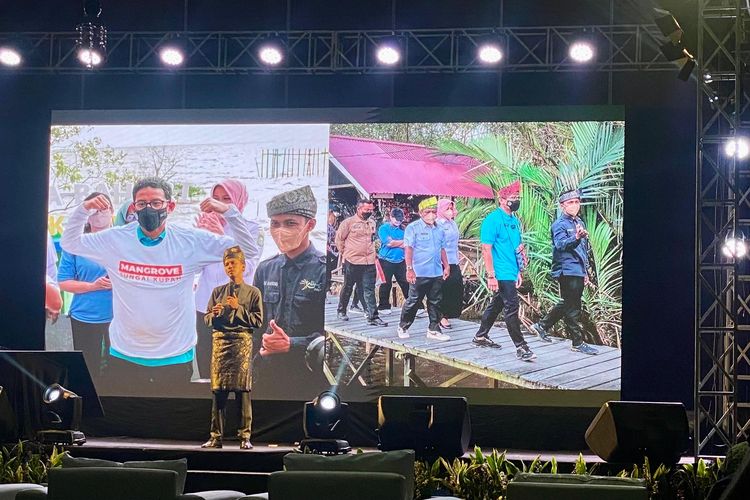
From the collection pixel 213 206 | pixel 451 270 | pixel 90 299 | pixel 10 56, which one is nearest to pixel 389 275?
pixel 451 270

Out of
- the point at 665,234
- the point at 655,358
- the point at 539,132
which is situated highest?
the point at 539,132

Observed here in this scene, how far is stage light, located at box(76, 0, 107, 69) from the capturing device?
8.78m

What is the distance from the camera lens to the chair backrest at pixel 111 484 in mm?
4008

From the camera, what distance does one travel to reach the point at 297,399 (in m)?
9.60

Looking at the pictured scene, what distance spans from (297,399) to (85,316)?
2213 millimetres

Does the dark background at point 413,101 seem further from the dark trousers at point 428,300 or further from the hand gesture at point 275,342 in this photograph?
the hand gesture at point 275,342

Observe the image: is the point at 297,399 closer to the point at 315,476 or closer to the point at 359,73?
the point at 359,73

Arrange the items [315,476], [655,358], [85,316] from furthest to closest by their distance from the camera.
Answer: [85,316]
[655,358]
[315,476]

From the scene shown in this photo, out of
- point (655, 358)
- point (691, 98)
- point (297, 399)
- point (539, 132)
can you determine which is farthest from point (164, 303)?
point (691, 98)

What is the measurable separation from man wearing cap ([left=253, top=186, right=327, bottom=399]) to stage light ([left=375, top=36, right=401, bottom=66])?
140 cm

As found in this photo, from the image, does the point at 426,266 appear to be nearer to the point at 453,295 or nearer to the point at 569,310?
the point at 453,295

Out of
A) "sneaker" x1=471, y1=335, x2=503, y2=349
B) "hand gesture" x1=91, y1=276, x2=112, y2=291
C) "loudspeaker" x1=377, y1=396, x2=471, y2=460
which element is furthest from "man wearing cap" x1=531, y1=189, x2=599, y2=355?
"hand gesture" x1=91, y1=276, x2=112, y2=291

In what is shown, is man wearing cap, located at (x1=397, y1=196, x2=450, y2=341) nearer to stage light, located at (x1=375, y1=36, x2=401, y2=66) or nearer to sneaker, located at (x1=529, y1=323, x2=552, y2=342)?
sneaker, located at (x1=529, y1=323, x2=552, y2=342)

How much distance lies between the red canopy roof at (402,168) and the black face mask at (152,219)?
1.74 meters
